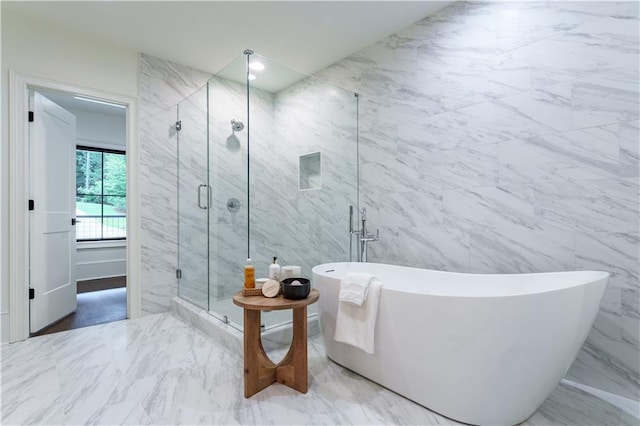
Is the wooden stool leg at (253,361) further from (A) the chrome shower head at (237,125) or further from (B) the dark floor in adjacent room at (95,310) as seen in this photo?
(B) the dark floor in adjacent room at (95,310)

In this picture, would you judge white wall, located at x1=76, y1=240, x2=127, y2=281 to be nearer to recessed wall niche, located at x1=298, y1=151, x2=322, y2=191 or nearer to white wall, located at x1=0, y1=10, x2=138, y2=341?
white wall, located at x1=0, y1=10, x2=138, y2=341

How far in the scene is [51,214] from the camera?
2873mm

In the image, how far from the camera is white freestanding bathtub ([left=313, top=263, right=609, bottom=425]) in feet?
4.45

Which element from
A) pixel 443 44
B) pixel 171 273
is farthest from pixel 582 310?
pixel 171 273

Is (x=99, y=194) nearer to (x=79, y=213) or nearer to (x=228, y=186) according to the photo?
(x=79, y=213)

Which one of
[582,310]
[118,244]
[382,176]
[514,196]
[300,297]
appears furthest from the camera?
[118,244]

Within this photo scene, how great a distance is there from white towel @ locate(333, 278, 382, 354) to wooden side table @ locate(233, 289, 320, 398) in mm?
211

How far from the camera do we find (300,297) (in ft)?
5.64

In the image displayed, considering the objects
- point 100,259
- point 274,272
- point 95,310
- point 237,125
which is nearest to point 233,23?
point 237,125

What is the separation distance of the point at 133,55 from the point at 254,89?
150 centimetres

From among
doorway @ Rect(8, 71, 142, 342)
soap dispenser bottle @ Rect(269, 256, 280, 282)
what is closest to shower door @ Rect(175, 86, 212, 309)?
doorway @ Rect(8, 71, 142, 342)

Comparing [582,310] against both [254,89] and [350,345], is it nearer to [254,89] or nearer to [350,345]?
[350,345]

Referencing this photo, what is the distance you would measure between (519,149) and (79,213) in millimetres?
6043

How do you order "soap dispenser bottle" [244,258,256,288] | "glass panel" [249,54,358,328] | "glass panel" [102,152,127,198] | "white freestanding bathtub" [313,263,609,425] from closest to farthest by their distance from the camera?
"white freestanding bathtub" [313,263,609,425], "soap dispenser bottle" [244,258,256,288], "glass panel" [249,54,358,328], "glass panel" [102,152,127,198]
